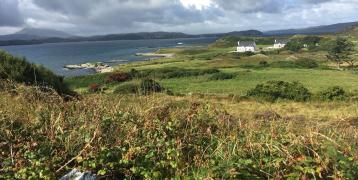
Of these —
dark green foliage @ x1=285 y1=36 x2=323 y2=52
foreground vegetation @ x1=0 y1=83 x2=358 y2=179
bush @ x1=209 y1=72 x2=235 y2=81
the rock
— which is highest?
foreground vegetation @ x1=0 y1=83 x2=358 y2=179

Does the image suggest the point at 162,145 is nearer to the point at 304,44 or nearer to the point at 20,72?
the point at 20,72

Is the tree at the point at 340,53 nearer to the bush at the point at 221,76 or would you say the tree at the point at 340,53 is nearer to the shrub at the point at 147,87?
the bush at the point at 221,76

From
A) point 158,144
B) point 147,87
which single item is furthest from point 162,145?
point 147,87

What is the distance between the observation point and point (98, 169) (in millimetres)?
4676

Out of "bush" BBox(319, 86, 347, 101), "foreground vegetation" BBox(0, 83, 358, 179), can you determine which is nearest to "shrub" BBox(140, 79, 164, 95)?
"foreground vegetation" BBox(0, 83, 358, 179)

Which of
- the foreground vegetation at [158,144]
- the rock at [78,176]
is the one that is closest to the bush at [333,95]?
the foreground vegetation at [158,144]

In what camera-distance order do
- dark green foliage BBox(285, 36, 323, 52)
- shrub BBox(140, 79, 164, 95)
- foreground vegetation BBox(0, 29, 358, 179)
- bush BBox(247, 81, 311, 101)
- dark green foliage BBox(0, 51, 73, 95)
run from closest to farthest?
1. foreground vegetation BBox(0, 29, 358, 179)
2. shrub BBox(140, 79, 164, 95)
3. dark green foliage BBox(0, 51, 73, 95)
4. bush BBox(247, 81, 311, 101)
5. dark green foliage BBox(285, 36, 323, 52)

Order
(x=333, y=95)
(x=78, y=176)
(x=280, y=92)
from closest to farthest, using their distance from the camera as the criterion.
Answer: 1. (x=78, y=176)
2. (x=333, y=95)
3. (x=280, y=92)

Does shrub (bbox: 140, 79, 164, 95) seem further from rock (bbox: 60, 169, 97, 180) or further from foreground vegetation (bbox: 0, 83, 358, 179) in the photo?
rock (bbox: 60, 169, 97, 180)

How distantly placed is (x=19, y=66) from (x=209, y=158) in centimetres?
1414

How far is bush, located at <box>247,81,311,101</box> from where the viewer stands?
39.4 metres

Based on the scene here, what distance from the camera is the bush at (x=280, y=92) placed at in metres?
39.4

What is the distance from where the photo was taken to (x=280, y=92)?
40.4m

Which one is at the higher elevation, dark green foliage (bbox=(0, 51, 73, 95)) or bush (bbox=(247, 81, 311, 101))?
dark green foliage (bbox=(0, 51, 73, 95))
